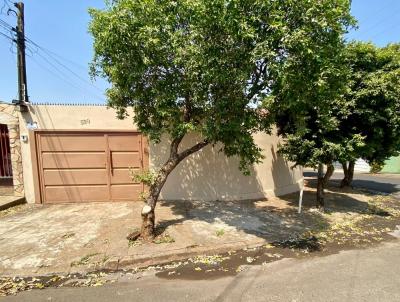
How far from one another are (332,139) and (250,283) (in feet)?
17.1

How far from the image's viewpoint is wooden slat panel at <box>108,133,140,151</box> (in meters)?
8.66

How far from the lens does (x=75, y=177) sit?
8.58m

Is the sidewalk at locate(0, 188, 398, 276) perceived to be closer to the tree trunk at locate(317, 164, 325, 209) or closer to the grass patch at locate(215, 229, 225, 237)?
the grass patch at locate(215, 229, 225, 237)

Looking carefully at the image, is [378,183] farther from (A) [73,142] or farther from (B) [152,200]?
(A) [73,142]

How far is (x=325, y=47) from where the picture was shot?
15.8ft

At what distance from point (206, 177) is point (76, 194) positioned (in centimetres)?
405

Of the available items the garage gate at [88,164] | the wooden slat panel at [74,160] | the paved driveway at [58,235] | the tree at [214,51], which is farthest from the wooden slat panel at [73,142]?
the tree at [214,51]

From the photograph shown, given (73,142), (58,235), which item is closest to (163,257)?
(58,235)

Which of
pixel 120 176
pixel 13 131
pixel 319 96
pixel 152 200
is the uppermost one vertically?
pixel 319 96

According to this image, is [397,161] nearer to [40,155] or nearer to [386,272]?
[386,272]

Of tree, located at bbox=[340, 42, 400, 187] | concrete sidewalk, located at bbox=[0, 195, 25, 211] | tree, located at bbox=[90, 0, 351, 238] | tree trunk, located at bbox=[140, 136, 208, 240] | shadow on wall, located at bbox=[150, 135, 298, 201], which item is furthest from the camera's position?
shadow on wall, located at bbox=[150, 135, 298, 201]

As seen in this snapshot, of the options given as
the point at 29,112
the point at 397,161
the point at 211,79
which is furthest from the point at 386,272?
the point at 397,161

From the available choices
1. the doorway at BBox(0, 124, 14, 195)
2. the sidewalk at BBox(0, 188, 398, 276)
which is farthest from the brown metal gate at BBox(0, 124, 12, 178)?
the sidewalk at BBox(0, 188, 398, 276)

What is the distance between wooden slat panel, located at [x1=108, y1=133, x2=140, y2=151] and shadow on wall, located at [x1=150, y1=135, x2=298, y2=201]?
1.78 feet
